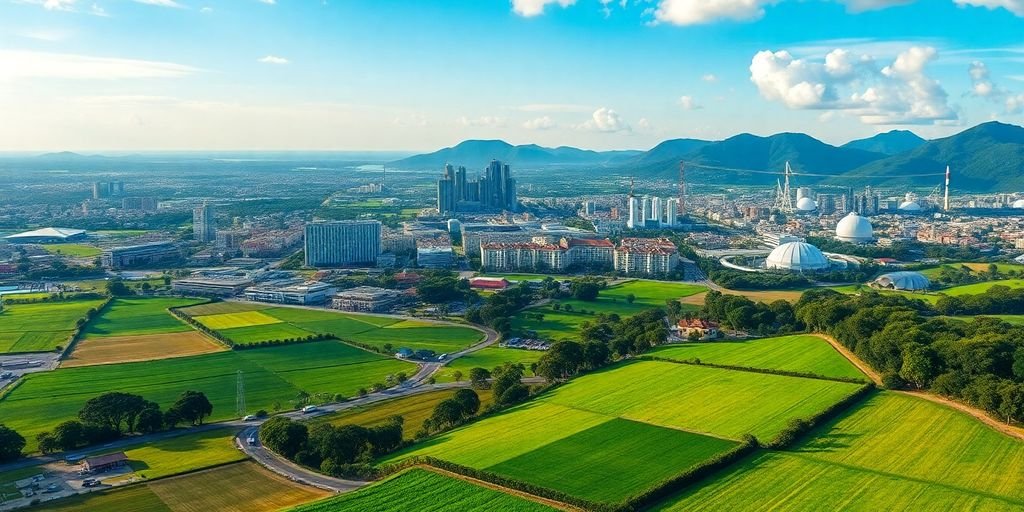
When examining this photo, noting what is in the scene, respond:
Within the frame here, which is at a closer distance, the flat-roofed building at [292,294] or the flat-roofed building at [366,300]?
the flat-roofed building at [366,300]

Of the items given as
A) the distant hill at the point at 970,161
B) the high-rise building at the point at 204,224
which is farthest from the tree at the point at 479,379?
the distant hill at the point at 970,161

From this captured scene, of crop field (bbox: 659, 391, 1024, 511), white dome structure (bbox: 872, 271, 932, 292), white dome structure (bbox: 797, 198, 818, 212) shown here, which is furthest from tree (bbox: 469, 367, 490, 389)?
white dome structure (bbox: 797, 198, 818, 212)

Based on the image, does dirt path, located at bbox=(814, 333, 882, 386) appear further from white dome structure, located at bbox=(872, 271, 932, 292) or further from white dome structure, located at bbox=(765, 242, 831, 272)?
white dome structure, located at bbox=(765, 242, 831, 272)

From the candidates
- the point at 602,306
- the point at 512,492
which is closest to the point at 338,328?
the point at 602,306

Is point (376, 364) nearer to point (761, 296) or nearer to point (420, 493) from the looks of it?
point (420, 493)

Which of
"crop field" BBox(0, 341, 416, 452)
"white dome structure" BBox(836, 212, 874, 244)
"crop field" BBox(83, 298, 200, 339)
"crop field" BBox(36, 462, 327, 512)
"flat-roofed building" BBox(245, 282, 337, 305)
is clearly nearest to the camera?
"crop field" BBox(36, 462, 327, 512)

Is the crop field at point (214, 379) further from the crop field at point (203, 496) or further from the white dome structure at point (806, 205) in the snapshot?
the white dome structure at point (806, 205)

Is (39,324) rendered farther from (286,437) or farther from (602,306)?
(602,306)

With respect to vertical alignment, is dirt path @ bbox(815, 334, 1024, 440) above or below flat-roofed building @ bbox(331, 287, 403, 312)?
above
